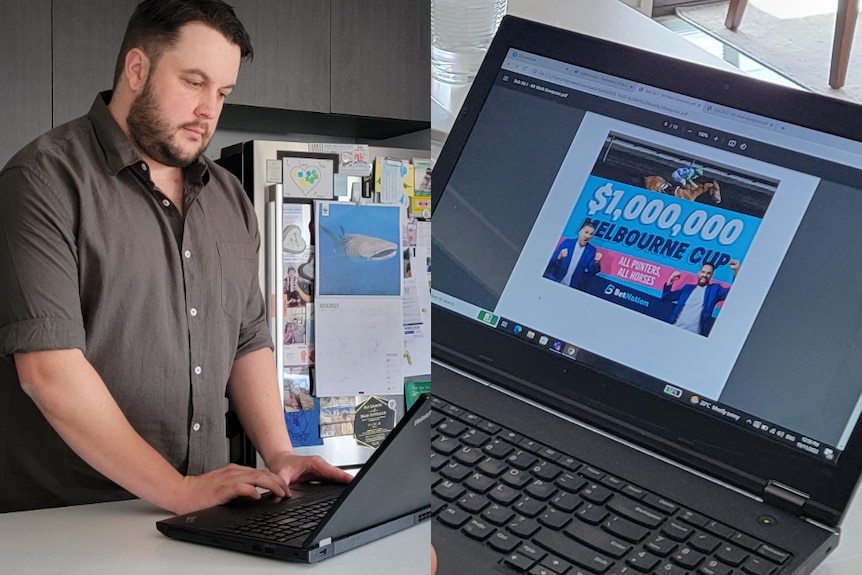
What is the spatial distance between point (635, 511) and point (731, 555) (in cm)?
2

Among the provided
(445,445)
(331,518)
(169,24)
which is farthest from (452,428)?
(169,24)

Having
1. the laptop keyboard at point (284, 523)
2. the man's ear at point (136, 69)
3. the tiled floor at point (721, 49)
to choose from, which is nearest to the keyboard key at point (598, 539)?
the tiled floor at point (721, 49)

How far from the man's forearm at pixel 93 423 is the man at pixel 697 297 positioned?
431 millimetres

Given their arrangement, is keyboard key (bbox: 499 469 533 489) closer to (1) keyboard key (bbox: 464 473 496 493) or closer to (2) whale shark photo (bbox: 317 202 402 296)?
(1) keyboard key (bbox: 464 473 496 493)

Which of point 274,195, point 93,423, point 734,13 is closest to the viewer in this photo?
point 734,13

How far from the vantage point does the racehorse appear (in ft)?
0.56

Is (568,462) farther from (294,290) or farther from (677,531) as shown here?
(294,290)

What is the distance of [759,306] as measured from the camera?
0.16 m

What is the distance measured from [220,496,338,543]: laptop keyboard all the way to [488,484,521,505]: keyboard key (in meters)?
0.25

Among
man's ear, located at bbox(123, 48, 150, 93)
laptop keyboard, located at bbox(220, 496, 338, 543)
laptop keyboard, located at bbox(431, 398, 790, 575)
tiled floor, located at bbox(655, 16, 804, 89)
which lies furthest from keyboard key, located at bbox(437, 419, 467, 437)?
man's ear, located at bbox(123, 48, 150, 93)

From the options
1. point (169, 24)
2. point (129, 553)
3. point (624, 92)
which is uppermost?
point (169, 24)

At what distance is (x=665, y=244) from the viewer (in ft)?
0.54

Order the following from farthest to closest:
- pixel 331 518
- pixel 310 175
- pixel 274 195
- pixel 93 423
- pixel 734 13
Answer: pixel 310 175 → pixel 274 195 → pixel 93 423 → pixel 331 518 → pixel 734 13

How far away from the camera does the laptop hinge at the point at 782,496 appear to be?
0.18m
